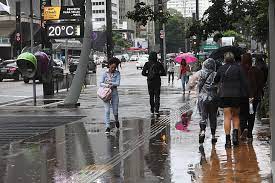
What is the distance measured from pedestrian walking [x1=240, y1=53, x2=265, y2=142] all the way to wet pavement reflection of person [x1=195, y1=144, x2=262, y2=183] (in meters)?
1.21

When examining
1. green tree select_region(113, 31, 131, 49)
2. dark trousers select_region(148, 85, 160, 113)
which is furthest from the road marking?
green tree select_region(113, 31, 131, 49)

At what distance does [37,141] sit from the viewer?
41.4ft

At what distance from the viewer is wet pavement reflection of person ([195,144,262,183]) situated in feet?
27.2

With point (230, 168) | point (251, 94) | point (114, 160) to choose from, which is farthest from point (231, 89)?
point (114, 160)

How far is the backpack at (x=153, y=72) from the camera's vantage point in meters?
16.8

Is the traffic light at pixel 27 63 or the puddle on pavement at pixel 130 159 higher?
the traffic light at pixel 27 63

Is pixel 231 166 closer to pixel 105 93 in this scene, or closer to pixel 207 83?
pixel 207 83

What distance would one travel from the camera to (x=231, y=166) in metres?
9.16

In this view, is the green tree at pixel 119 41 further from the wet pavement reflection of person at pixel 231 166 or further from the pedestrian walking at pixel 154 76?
the wet pavement reflection of person at pixel 231 166

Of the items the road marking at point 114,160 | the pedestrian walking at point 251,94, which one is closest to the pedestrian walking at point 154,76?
the road marking at point 114,160

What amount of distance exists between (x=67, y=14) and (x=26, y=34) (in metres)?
57.3

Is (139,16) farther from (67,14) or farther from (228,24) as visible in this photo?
(67,14)

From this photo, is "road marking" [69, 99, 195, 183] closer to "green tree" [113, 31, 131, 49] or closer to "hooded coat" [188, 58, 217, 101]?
"hooded coat" [188, 58, 217, 101]

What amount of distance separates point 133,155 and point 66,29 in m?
12.7
